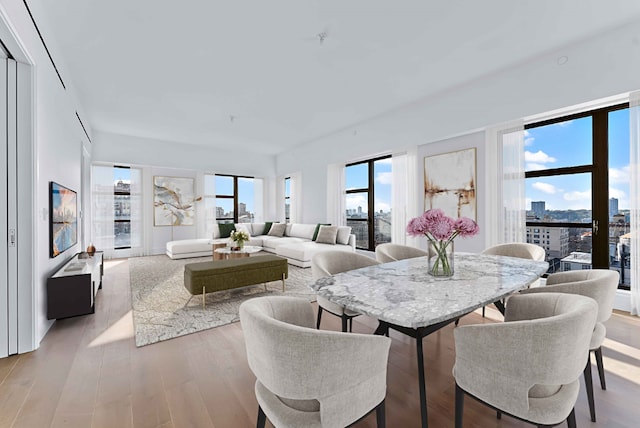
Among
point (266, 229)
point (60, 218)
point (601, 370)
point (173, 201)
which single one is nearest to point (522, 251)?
point (601, 370)

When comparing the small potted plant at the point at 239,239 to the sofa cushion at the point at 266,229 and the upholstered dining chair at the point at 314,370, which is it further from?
the upholstered dining chair at the point at 314,370

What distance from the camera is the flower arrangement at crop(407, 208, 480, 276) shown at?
1.72 m

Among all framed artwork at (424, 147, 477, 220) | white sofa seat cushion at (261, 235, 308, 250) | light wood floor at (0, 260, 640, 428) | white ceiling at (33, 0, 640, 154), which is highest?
white ceiling at (33, 0, 640, 154)

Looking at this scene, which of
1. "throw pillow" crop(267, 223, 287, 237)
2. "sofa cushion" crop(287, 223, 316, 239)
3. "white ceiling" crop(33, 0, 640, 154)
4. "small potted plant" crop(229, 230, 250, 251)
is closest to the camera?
"white ceiling" crop(33, 0, 640, 154)

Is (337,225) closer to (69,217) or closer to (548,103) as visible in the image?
(548,103)

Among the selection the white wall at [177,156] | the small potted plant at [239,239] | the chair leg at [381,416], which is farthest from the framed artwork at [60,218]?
the chair leg at [381,416]

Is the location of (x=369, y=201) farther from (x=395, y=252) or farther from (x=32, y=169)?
(x=32, y=169)

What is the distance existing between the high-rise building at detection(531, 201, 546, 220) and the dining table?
2015 mm

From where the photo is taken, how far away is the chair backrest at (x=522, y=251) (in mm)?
2511

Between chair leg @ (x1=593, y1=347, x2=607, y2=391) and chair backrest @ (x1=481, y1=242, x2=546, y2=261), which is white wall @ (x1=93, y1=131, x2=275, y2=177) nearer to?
chair backrest @ (x1=481, y1=242, x2=546, y2=261)

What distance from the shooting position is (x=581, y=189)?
3.29 m

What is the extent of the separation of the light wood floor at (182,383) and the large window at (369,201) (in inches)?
131

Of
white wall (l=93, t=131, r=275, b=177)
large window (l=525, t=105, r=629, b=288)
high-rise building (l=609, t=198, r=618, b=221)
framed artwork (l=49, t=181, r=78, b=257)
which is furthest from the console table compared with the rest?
high-rise building (l=609, t=198, r=618, b=221)

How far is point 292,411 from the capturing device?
0.98 meters
